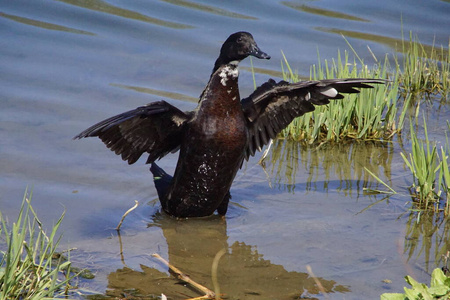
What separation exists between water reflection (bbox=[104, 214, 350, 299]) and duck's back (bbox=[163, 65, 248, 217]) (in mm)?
323

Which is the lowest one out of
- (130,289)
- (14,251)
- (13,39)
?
(130,289)

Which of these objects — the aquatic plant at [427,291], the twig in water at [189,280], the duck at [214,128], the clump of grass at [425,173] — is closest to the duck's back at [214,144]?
the duck at [214,128]

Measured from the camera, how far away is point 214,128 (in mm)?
5121

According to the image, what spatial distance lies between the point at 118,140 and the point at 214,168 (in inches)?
28.3

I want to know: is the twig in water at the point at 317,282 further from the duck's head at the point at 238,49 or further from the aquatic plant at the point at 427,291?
the duck's head at the point at 238,49

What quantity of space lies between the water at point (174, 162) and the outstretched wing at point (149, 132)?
516 millimetres

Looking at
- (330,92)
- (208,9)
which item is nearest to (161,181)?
(330,92)

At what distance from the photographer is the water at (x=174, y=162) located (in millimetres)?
4574

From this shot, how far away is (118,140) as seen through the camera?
5191mm

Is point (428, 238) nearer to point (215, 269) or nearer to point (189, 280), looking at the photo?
point (215, 269)

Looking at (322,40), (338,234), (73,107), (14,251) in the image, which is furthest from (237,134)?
(322,40)

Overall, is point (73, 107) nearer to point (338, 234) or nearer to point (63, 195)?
point (63, 195)

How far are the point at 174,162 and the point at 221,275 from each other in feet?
6.94

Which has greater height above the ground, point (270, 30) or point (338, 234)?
point (270, 30)
